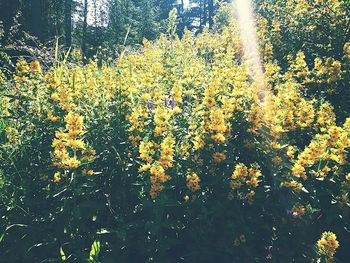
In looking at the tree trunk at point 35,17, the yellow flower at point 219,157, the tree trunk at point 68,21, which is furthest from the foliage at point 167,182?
the tree trunk at point 68,21

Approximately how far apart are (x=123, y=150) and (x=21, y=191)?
0.83 meters

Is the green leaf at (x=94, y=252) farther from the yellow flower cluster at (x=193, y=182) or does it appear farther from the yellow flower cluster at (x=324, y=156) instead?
the yellow flower cluster at (x=324, y=156)

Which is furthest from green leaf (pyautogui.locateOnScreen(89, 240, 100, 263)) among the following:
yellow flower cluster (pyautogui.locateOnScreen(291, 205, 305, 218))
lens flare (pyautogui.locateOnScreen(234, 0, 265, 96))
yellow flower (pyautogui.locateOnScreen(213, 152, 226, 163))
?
lens flare (pyautogui.locateOnScreen(234, 0, 265, 96))

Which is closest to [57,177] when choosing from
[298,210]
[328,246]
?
[298,210]

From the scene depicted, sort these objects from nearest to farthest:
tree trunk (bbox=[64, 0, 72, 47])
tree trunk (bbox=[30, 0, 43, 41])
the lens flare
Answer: the lens flare → tree trunk (bbox=[30, 0, 43, 41]) → tree trunk (bbox=[64, 0, 72, 47])

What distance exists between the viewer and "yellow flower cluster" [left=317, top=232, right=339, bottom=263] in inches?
86.6

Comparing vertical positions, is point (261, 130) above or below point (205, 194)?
above

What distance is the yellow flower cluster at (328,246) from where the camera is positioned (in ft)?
7.22

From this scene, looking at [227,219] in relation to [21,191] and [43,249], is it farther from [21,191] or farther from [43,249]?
[21,191]

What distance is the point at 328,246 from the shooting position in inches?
87.2

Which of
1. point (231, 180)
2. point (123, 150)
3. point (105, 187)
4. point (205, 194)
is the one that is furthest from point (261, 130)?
point (105, 187)

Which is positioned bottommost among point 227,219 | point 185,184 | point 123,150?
point 227,219

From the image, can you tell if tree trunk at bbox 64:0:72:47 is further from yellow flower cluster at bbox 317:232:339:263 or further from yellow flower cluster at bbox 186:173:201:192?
yellow flower cluster at bbox 317:232:339:263

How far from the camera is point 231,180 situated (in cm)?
253
